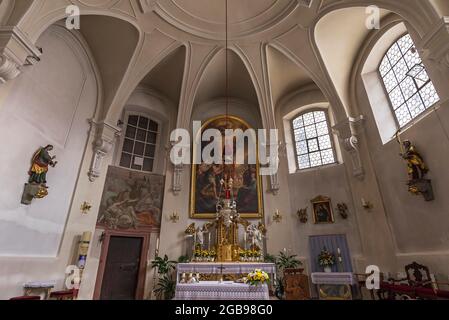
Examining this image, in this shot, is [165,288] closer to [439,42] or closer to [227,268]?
[227,268]

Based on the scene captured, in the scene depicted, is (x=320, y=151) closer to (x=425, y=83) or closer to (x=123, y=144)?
(x=425, y=83)

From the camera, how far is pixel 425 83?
21.1 ft

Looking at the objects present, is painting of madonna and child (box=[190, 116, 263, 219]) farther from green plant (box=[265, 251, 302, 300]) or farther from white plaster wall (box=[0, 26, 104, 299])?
white plaster wall (box=[0, 26, 104, 299])

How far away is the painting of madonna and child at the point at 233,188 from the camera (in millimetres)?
10023

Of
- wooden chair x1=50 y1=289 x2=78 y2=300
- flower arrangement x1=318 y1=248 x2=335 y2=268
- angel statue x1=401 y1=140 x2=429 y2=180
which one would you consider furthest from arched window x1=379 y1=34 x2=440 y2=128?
wooden chair x1=50 y1=289 x2=78 y2=300

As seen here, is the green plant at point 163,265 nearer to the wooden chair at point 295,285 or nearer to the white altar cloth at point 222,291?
the white altar cloth at point 222,291

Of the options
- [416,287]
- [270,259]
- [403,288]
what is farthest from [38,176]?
[416,287]

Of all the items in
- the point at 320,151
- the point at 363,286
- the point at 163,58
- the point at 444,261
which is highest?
the point at 163,58

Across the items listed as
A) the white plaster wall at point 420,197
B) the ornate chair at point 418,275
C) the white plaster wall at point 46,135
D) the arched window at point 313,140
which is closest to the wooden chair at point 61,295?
the white plaster wall at point 46,135

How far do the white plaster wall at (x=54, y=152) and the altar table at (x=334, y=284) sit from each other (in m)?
7.73

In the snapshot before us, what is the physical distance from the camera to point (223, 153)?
1128 centimetres

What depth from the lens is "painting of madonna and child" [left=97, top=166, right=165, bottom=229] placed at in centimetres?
892
